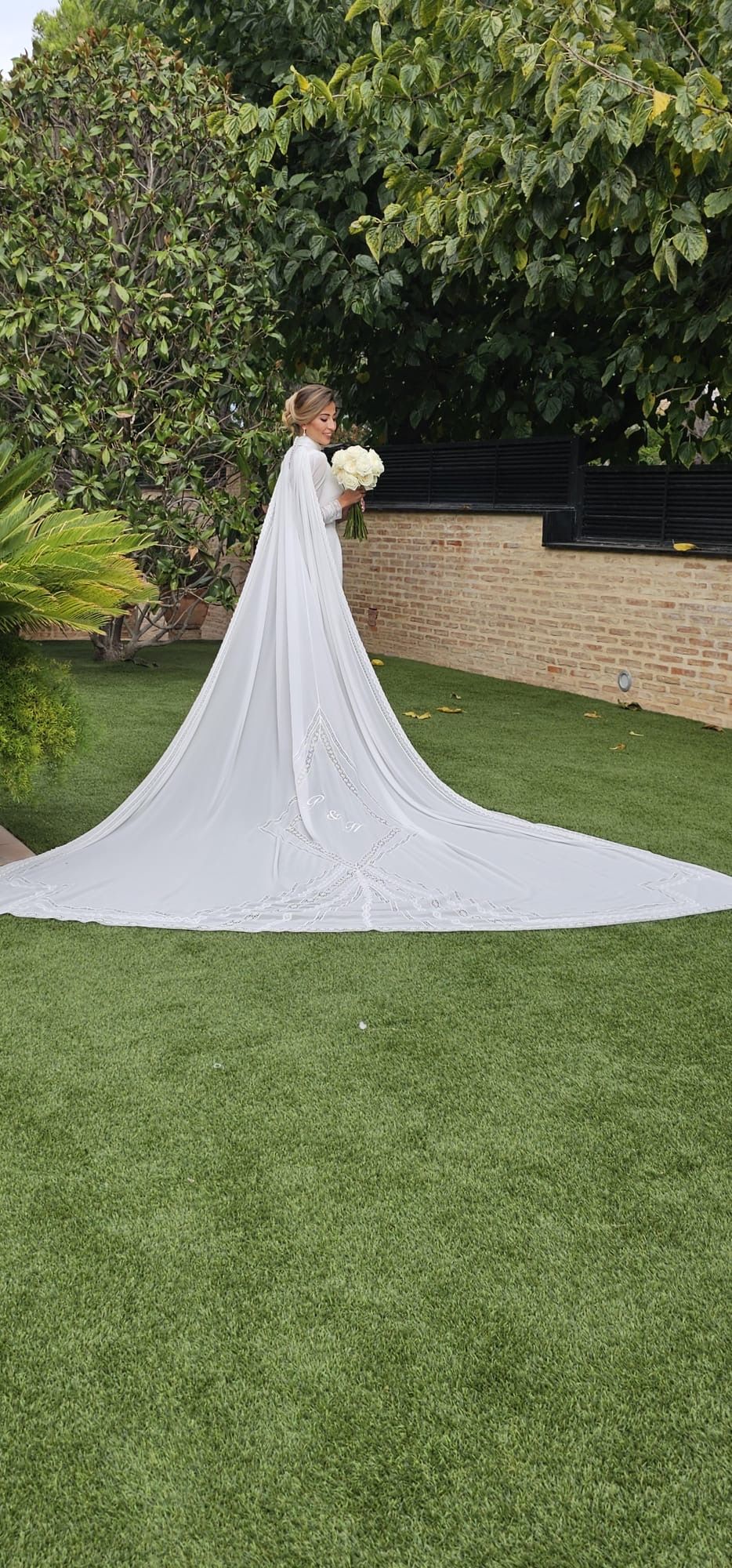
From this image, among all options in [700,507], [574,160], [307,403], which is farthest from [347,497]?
[700,507]

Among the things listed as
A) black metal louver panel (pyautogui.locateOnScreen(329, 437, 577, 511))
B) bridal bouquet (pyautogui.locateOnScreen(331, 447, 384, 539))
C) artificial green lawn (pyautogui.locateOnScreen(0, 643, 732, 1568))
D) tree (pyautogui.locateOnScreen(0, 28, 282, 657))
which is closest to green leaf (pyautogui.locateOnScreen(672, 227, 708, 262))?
bridal bouquet (pyautogui.locateOnScreen(331, 447, 384, 539))

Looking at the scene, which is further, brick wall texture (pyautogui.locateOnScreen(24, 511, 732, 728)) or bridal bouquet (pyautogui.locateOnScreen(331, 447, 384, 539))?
brick wall texture (pyautogui.locateOnScreen(24, 511, 732, 728))

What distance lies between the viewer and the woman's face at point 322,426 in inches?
204

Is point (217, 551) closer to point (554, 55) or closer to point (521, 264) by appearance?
point (521, 264)

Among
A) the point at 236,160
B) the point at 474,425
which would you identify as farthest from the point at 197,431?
the point at 474,425

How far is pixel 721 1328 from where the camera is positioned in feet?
6.97

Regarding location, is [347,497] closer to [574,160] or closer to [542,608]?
[574,160]

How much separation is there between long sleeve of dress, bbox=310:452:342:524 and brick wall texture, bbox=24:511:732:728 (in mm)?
4328

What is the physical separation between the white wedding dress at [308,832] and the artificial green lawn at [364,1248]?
19 cm

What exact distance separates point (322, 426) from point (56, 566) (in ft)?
4.86

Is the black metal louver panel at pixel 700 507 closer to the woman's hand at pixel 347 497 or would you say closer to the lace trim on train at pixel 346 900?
the woman's hand at pixel 347 497

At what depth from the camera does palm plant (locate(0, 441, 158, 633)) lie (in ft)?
14.1

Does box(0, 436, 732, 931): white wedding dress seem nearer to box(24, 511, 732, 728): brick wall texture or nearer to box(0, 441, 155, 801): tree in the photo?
box(0, 441, 155, 801): tree

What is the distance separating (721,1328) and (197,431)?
8871 mm
